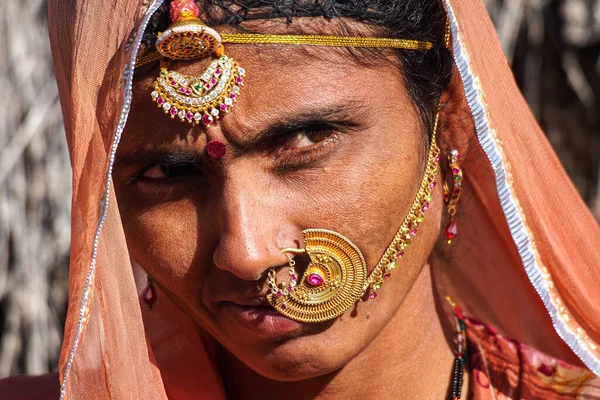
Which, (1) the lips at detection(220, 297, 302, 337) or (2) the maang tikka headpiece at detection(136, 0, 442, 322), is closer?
(2) the maang tikka headpiece at detection(136, 0, 442, 322)

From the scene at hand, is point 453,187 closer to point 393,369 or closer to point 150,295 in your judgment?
point 393,369

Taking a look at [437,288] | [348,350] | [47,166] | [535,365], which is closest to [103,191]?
[348,350]

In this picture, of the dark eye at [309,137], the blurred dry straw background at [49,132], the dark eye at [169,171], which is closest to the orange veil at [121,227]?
the dark eye at [169,171]

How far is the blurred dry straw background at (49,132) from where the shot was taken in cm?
386

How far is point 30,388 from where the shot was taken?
2.33 meters

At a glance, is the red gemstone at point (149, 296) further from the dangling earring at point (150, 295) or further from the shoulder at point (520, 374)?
the shoulder at point (520, 374)

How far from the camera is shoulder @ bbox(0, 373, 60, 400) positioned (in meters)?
2.29

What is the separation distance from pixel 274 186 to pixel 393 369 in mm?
612

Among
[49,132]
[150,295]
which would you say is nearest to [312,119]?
[150,295]

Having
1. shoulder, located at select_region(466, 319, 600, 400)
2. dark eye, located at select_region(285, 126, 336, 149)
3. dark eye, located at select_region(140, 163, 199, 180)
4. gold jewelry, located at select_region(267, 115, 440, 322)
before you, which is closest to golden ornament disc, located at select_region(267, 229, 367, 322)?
gold jewelry, located at select_region(267, 115, 440, 322)

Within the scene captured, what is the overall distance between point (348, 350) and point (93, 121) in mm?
729

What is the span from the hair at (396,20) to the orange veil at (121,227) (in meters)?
0.08

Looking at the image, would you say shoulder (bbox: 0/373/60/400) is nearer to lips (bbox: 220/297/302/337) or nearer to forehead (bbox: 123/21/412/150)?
lips (bbox: 220/297/302/337)

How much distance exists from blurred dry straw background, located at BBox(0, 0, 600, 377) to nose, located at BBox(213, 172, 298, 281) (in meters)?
2.43
